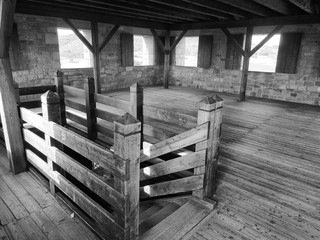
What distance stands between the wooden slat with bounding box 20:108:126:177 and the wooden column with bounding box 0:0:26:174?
1.46ft

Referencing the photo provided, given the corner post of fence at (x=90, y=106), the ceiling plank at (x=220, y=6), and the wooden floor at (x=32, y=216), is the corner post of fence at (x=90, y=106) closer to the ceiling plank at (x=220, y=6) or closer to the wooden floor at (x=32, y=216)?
the wooden floor at (x=32, y=216)

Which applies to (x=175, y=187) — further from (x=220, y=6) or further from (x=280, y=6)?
(x=280, y=6)

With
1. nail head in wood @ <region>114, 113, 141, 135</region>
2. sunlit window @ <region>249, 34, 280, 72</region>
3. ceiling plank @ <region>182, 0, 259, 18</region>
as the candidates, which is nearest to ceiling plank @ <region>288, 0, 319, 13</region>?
ceiling plank @ <region>182, 0, 259, 18</region>

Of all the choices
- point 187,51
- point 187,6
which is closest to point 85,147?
point 187,6

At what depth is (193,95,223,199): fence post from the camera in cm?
245

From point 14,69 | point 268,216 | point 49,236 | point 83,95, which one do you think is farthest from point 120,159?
point 14,69

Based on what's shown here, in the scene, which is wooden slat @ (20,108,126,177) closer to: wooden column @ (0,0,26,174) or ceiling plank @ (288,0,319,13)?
wooden column @ (0,0,26,174)

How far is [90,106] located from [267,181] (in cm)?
314

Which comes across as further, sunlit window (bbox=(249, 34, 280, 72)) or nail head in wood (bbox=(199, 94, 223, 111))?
sunlit window (bbox=(249, 34, 280, 72))

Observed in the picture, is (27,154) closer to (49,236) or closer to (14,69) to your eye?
(49,236)

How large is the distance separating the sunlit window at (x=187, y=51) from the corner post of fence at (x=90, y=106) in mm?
7478

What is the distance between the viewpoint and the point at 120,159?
1716 mm

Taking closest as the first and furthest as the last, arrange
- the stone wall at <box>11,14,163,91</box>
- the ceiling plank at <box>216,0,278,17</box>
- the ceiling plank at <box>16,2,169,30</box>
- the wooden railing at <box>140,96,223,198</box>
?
the wooden railing at <box>140,96,223,198</box>
the ceiling plank at <box>216,0,278,17</box>
the ceiling plank at <box>16,2,169,30</box>
the stone wall at <box>11,14,163,91</box>

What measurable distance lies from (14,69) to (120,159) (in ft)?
21.7
